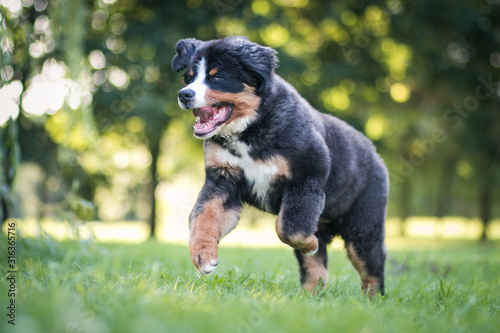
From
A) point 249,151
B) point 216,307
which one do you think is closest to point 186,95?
point 249,151

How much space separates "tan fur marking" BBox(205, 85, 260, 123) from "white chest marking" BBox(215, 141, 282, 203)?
23cm

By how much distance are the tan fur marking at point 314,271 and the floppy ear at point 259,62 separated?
1.60 metres

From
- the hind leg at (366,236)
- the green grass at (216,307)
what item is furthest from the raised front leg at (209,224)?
the hind leg at (366,236)

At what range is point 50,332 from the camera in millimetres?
1943

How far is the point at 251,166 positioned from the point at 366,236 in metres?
1.37

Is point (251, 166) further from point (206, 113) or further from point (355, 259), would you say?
point (355, 259)

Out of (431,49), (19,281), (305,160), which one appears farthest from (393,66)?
(19,281)

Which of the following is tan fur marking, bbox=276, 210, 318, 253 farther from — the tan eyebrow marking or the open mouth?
the tan eyebrow marking

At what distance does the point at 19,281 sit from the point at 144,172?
55.7 feet

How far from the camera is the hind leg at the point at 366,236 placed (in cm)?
418

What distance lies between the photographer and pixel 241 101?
11.9 feet

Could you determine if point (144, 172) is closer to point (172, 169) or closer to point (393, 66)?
point (172, 169)

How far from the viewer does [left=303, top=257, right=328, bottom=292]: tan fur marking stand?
415 centimetres

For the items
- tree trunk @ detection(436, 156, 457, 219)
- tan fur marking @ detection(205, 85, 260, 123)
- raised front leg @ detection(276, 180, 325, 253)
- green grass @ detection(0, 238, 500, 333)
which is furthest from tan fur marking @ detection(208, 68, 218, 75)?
tree trunk @ detection(436, 156, 457, 219)
